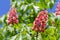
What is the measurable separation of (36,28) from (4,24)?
574 millimetres

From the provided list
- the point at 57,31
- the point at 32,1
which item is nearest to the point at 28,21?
the point at 32,1

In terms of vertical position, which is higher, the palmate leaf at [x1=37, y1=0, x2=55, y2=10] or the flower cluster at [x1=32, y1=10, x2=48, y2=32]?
the palmate leaf at [x1=37, y1=0, x2=55, y2=10]

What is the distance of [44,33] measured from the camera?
2.30m

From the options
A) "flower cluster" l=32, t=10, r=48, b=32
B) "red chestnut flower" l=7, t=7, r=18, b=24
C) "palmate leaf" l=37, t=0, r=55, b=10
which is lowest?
"flower cluster" l=32, t=10, r=48, b=32

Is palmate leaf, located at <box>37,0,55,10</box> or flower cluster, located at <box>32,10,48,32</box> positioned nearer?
flower cluster, located at <box>32,10,48,32</box>

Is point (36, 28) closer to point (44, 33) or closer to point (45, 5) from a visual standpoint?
point (44, 33)

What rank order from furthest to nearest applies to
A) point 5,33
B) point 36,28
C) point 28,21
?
point 28,21, point 5,33, point 36,28

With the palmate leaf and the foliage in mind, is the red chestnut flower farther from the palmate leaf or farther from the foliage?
the palmate leaf

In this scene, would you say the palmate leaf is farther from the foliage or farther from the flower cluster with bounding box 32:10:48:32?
the flower cluster with bounding box 32:10:48:32

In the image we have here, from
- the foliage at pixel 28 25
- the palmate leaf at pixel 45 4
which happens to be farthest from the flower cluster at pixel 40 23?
the palmate leaf at pixel 45 4

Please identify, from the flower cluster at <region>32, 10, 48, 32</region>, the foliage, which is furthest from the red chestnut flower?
the flower cluster at <region>32, 10, 48, 32</region>

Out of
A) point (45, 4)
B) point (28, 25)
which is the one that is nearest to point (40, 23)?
point (28, 25)

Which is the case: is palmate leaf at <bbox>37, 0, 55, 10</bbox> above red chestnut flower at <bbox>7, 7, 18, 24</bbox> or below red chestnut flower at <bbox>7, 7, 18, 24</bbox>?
above

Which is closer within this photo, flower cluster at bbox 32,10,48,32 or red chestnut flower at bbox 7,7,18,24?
flower cluster at bbox 32,10,48,32
